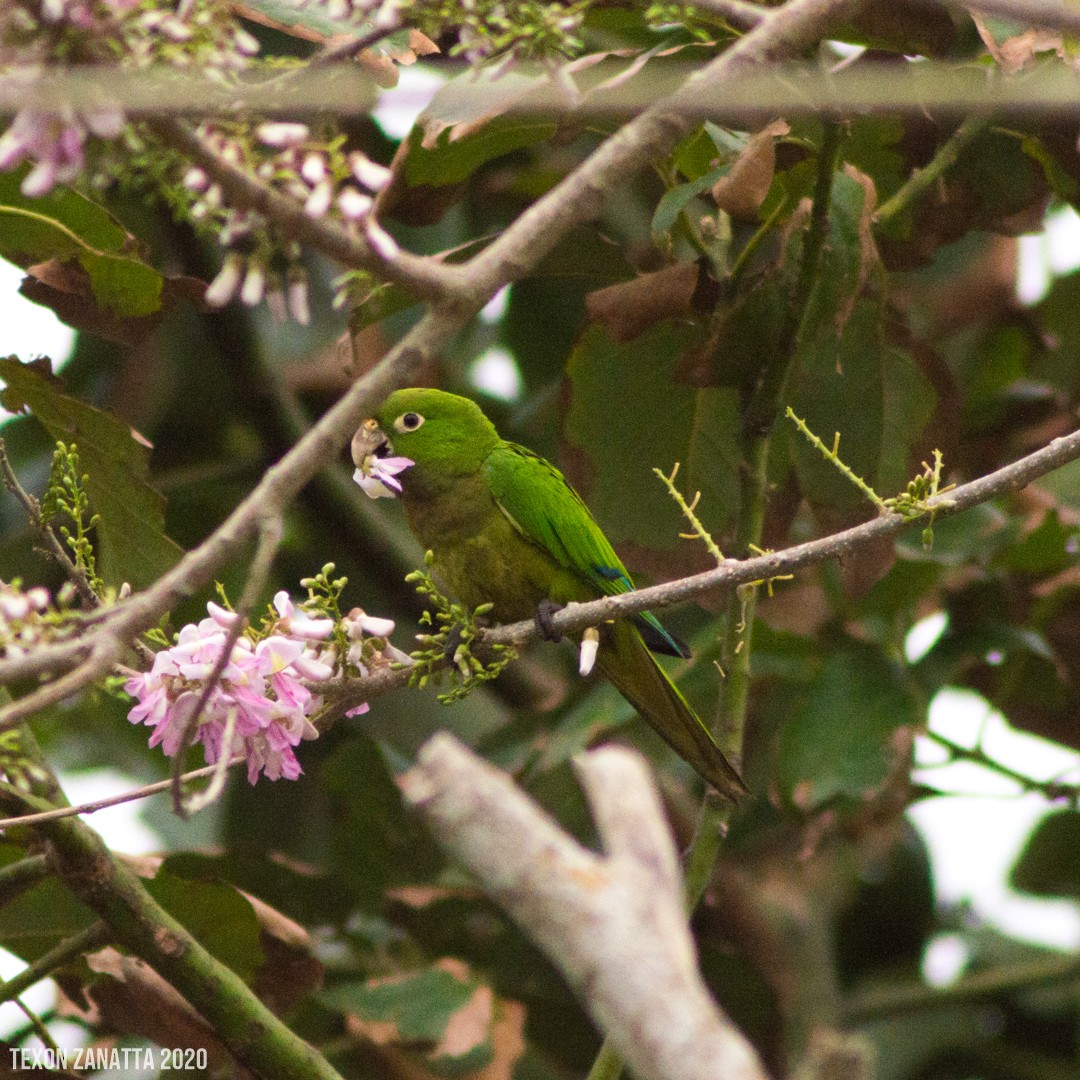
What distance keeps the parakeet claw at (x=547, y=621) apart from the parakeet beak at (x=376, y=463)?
413mm

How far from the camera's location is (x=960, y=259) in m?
4.61

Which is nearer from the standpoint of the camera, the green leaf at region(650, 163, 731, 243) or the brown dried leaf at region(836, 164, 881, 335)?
the green leaf at region(650, 163, 731, 243)

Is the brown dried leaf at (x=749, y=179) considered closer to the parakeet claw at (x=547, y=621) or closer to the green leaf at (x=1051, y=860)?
the parakeet claw at (x=547, y=621)

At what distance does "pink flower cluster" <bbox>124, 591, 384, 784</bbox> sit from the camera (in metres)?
2.16

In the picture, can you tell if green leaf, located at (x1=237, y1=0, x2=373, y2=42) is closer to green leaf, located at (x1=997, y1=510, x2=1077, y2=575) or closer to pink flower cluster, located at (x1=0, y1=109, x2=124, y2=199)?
pink flower cluster, located at (x1=0, y1=109, x2=124, y2=199)

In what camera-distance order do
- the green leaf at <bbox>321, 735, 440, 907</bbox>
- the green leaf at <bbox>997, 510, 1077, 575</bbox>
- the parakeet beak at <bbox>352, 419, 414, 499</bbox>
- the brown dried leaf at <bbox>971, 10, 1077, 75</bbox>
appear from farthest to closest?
the green leaf at <bbox>321, 735, 440, 907</bbox>, the green leaf at <bbox>997, 510, 1077, 575</bbox>, the parakeet beak at <bbox>352, 419, 414, 499</bbox>, the brown dried leaf at <bbox>971, 10, 1077, 75</bbox>

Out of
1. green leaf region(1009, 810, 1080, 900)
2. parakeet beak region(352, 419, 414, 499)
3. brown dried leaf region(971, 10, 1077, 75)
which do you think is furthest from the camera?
green leaf region(1009, 810, 1080, 900)

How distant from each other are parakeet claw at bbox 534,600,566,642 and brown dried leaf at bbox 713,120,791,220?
A: 0.87 meters

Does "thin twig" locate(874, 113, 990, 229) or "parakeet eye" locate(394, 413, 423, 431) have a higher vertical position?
"thin twig" locate(874, 113, 990, 229)

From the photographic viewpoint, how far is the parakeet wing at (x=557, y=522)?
332 centimetres

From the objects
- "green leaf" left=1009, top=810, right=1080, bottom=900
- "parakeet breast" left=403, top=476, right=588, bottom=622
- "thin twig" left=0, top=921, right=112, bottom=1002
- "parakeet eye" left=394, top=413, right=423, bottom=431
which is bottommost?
"green leaf" left=1009, top=810, right=1080, bottom=900

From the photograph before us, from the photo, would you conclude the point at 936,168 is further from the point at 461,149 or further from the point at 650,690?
the point at 650,690

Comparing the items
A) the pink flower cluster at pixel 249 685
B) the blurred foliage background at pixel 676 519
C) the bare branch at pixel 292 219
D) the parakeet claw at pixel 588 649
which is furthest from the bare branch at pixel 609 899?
the parakeet claw at pixel 588 649

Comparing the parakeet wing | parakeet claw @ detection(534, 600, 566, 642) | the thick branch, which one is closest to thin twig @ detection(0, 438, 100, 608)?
the thick branch
